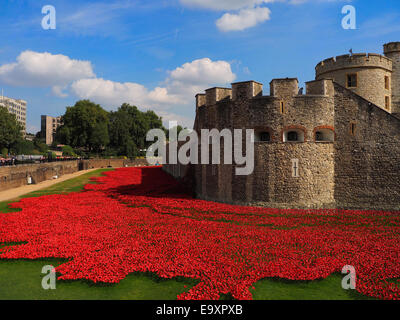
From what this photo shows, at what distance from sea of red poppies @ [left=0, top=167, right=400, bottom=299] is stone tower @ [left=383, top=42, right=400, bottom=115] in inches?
483

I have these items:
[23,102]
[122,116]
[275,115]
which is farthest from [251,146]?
[23,102]

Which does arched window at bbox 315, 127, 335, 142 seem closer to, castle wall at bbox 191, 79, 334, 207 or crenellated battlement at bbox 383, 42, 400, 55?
castle wall at bbox 191, 79, 334, 207

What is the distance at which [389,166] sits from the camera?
17.7m

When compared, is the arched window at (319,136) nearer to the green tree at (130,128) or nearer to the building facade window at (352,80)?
the building facade window at (352,80)

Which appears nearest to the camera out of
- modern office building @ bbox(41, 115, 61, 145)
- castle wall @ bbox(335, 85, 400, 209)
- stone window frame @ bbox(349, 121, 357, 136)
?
castle wall @ bbox(335, 85, 400, 209)

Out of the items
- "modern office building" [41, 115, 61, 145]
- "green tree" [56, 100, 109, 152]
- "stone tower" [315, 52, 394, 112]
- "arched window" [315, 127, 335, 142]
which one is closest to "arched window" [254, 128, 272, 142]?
"arched window" [315, 127, 335, 142]

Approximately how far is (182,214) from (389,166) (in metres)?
13.7

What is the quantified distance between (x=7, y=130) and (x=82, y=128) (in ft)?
76.5

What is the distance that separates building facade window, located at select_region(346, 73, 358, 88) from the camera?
2180cm

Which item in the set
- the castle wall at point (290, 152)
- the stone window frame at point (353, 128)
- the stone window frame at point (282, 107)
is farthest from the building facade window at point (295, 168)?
the stone window frame at point (353, 128)

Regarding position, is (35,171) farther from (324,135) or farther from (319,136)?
(324,135)

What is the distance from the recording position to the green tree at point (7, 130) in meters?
60.1

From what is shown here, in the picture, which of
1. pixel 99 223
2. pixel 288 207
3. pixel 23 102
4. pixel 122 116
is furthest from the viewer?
pixel 23 102
